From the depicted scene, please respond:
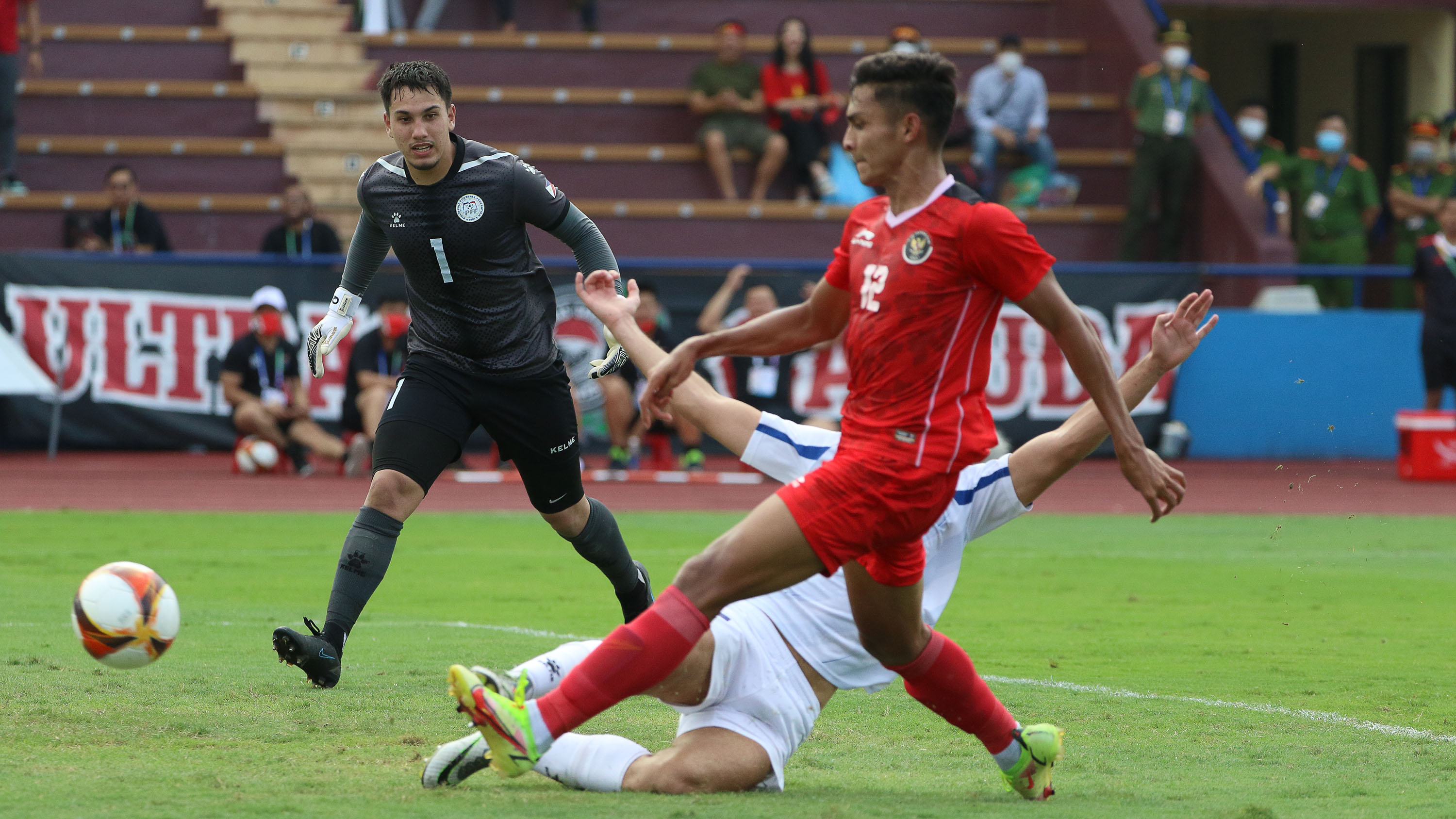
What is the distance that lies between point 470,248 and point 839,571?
2.29 m

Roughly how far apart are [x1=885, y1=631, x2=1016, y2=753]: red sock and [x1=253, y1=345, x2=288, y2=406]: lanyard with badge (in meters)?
11.7

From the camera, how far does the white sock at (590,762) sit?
4742 mm

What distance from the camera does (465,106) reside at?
20500 mm

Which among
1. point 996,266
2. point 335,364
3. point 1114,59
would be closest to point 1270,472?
point 1114,59

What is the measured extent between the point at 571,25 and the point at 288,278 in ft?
26.1

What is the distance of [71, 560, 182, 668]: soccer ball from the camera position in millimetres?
5344

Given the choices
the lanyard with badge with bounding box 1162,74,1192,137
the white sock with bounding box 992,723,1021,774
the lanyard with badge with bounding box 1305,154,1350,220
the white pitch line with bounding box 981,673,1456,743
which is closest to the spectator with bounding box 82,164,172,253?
the lanyard with badge with bounding box 1162,74,1192,137

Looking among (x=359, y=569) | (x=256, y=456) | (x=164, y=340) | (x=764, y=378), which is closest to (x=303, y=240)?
(x=164, y=340)

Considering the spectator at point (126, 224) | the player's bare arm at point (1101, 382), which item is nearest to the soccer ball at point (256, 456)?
the spectator at point (126, 224)

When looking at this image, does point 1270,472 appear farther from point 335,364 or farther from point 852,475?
point 852,475

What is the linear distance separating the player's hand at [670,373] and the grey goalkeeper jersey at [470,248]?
1929 millimetres

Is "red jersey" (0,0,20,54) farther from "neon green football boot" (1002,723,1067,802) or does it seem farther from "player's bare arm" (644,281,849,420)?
"neon green football boot" (1002,723,1067,802)

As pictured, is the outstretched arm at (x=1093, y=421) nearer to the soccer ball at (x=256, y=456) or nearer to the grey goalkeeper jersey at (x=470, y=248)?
the grey goalkeeper jersey at (x=470, y=248)

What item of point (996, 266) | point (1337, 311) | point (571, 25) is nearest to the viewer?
point (996, 266)
